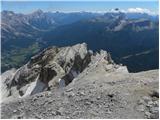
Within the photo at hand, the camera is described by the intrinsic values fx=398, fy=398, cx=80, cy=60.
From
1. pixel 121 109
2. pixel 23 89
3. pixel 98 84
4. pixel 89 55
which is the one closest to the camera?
pixel 121 109

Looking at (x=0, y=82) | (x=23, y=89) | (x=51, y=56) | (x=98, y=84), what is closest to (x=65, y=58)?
(x=51, y=56)

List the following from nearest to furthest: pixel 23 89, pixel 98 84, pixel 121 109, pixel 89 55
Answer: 1. pixel 121 109
2. pixel 98 84
3. pixel 23 89
4. pixel 89 55

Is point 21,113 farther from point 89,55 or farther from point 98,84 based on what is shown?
point 89,55

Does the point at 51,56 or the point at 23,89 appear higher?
the point at 51,56

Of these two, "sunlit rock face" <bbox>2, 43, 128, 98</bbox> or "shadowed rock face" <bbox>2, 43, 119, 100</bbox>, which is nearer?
"sunlit rock face" <bbox>2, 43, 128, 98</bbox>

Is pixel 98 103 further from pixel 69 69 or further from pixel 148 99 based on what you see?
pixel 69 69

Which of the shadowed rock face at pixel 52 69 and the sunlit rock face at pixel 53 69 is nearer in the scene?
the sunlit rock face at pixel 53 69

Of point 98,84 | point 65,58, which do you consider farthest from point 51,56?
point 98,84

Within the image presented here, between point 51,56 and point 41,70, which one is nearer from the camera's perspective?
point 41,70
